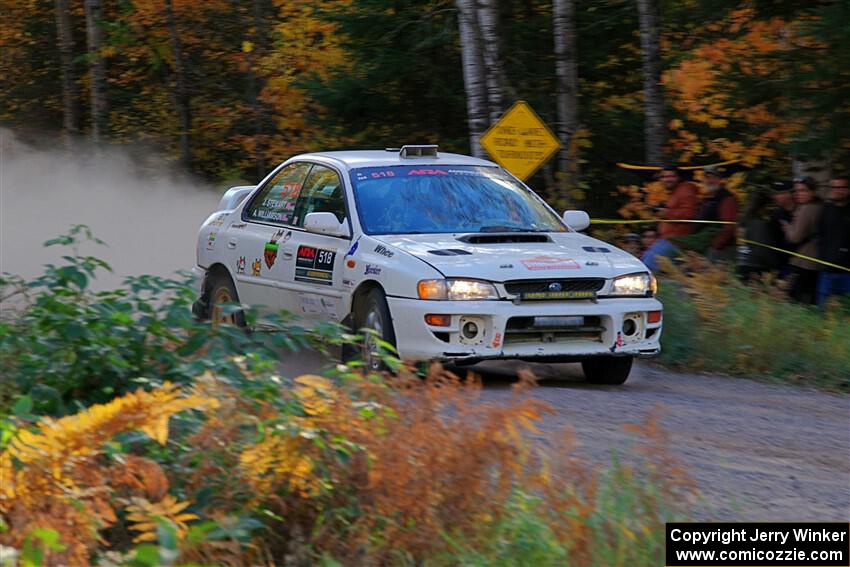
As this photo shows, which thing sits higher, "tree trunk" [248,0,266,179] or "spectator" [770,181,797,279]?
"tree trunk" [248,0,266,179]

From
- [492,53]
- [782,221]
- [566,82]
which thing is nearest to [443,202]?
[782,221]

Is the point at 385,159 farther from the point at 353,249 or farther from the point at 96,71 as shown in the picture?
the point at 96,71

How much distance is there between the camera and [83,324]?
6.37m

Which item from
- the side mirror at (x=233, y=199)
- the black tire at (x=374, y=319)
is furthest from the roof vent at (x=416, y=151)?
the side mirror at (x=233, y=199)

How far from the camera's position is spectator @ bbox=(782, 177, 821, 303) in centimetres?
1384

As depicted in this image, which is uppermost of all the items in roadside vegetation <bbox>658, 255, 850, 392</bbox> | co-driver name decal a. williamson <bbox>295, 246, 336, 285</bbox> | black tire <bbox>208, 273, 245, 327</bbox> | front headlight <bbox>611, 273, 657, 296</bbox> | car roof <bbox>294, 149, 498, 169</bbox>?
car roof <bbox>294, 149, 498, 169</bbox>

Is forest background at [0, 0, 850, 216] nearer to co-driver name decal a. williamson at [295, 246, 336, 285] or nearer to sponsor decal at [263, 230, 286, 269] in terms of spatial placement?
sponsor decal at [263, 230, 286, 269]

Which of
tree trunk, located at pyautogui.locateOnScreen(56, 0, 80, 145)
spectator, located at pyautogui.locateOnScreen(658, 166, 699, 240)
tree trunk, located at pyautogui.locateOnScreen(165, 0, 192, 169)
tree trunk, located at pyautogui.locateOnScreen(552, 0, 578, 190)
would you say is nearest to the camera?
spectator, located at pyautogui.locateOnScreen(658, 166, 699, 240)

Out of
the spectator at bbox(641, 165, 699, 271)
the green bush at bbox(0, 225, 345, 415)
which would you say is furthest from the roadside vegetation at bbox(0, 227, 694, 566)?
the spectator at bbox(641, 165, 699, 271)

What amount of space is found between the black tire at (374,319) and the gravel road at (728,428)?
518mm

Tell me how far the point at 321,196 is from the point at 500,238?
1.61 meters

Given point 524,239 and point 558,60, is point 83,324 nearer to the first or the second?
point 524,239

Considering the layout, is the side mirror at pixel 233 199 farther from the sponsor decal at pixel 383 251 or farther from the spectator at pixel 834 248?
the spectator at pixel 834 248

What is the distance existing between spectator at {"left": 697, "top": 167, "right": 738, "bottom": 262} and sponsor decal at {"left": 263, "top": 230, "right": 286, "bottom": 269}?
5.43 metres
